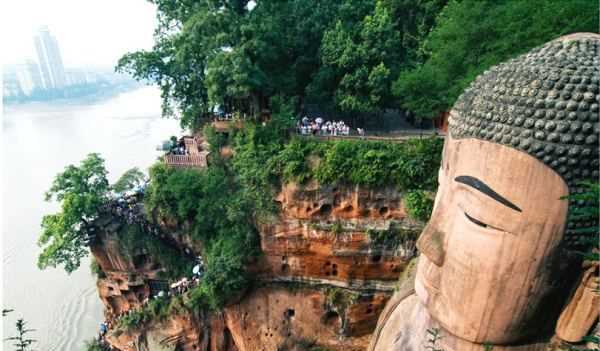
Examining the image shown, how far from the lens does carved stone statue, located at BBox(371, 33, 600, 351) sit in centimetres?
393

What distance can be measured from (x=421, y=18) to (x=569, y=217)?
11.4 m

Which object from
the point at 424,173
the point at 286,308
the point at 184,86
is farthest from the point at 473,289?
the point at 184,86

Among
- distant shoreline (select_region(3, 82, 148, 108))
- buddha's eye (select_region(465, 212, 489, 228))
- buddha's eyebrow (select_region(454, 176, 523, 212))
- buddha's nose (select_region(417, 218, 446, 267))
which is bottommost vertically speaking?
distant shoreline (select_region(3, 82, 148, 108))

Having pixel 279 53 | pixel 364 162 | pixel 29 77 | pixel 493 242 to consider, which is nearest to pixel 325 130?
pixel 364 162

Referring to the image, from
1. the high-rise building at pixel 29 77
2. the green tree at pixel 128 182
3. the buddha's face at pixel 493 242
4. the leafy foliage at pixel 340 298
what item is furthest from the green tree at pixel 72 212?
the high-rise building at pixel 29 77

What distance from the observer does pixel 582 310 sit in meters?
4.26

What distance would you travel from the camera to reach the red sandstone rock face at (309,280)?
10.4 metres

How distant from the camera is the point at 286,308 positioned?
451 inches

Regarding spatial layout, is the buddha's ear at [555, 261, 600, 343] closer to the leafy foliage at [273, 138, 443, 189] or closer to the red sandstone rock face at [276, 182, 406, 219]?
the leafy foliage at [273, 138, 443, 189]

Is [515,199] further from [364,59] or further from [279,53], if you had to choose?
[279,53]

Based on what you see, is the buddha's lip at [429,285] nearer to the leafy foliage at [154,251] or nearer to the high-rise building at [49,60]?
the leafy foliage at [154,251]

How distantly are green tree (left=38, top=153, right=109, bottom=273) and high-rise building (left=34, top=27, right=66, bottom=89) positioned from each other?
66.0 meters

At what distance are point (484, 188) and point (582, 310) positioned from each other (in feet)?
5.81

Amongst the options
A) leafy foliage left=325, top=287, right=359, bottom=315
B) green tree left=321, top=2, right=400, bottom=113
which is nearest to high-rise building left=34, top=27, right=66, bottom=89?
green tree left=321, top=2, right=400, bottom=113
